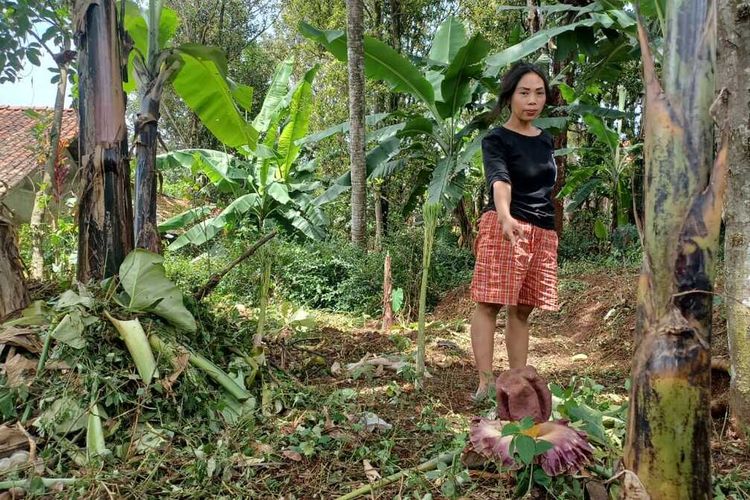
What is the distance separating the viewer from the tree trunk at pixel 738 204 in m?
2.00

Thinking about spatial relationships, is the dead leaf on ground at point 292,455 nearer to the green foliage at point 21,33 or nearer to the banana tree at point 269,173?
the green foliage at point 21,33

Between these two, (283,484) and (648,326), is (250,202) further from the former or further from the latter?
(648,326)

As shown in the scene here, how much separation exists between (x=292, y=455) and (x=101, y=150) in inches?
69.3

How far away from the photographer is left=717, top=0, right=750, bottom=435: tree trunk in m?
2.00

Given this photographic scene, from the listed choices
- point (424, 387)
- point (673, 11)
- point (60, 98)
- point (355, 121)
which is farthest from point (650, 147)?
point (355, 121)

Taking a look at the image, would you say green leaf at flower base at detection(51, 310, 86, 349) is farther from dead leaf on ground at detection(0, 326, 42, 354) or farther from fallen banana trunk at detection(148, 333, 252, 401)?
fallen banana trunk at detection(148, 333, 252, 401)

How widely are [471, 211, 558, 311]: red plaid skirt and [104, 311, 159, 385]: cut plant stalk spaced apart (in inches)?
57.7

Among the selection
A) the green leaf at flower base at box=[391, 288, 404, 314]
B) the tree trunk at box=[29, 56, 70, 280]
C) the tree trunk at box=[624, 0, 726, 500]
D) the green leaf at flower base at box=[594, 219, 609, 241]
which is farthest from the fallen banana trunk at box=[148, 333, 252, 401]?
the green leaf at flower base at box=[594, 219, 609, 241]

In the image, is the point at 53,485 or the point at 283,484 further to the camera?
the point at 283,484

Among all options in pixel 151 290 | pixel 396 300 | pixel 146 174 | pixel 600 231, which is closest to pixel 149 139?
pixel 146 174

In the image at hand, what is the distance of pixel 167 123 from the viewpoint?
17.6 metres

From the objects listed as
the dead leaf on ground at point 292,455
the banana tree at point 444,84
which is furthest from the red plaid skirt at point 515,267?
the banana tree at point 444,84

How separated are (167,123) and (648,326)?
1845 centimetres

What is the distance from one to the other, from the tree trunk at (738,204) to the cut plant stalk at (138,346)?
2217 mm
